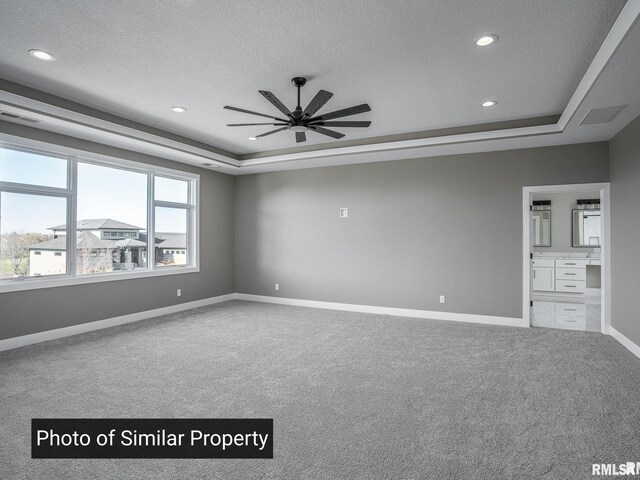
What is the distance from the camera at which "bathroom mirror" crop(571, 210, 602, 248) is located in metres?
7.70

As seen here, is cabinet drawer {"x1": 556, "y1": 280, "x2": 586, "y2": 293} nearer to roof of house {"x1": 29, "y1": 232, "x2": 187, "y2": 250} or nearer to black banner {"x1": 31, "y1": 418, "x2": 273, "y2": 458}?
black banner {"x1": 31, "y1": 418, "x2": 273, "y2": 458}

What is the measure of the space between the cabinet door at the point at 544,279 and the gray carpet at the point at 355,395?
320 cm

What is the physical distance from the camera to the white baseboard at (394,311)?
5277 millimetres

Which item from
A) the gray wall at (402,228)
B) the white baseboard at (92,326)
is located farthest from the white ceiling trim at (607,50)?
the white baseboard at (92,326)

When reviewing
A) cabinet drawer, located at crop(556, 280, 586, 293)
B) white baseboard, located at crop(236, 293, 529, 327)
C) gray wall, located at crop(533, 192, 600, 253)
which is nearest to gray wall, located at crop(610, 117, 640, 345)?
white baseboard, located at crop(236, 293, 529, 327)

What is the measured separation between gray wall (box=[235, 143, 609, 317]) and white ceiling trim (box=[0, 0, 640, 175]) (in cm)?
33

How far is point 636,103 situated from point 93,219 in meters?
6.34

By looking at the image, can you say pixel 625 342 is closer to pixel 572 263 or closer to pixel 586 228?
pixel 572 263

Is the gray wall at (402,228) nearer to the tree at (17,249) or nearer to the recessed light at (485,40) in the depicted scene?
the recessed light at (485,40)

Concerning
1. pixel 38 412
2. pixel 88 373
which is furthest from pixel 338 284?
pixel 38 412

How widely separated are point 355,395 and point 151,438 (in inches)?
58.5

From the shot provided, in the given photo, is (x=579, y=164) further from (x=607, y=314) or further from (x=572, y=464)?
(x=572, y=464)

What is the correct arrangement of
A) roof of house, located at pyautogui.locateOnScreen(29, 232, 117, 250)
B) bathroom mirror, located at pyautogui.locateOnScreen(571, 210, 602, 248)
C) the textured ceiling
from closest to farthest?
the textured ceiling
roof of house, located at pyautogui.locateOnScreen(29, 232, 117, 250)
bathroom mirror, located at pyautogui.locateOnScreen(571, 210, 602, 248)

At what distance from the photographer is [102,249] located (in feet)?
16.7
